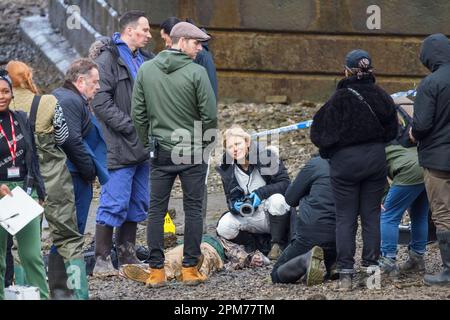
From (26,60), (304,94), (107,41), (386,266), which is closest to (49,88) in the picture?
(26,60)

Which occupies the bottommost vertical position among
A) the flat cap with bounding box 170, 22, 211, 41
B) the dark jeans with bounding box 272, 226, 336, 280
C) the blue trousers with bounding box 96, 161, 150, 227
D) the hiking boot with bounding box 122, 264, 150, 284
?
the hiking boot with bounding box 122, 264, 150, 284

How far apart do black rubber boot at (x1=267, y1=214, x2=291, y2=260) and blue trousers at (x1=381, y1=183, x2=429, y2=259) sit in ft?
3.32

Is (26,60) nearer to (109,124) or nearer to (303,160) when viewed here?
(303,160)

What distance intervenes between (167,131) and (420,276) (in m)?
2.12

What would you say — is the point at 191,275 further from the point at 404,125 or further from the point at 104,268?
the point at 404,125

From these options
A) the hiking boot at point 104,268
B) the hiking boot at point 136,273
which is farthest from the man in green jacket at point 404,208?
the hiking boot at point 104,268

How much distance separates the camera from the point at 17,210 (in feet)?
27.8

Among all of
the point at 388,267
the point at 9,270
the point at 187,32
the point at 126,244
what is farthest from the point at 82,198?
the point at 388,267

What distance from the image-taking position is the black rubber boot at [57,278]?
9.44 m

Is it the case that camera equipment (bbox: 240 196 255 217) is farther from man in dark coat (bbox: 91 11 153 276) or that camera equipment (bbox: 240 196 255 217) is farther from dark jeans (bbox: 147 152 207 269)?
dark jeans (bbox: 147 152 207 269)

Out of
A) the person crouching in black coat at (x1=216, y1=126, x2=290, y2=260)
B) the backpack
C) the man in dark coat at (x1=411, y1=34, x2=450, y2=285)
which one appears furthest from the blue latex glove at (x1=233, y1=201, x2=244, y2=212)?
the man in dark coat at (x1=411, y1=34, x2=450, y2=285)

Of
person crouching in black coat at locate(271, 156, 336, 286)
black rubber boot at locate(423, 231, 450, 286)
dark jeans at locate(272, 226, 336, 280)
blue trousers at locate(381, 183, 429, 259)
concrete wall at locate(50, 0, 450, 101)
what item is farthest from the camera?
concrete wall at locate(50, 0, 450, 101)

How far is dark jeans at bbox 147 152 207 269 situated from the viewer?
977 cm

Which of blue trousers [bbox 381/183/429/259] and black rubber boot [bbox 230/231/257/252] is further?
black rubber boot [bbox 230/231/257/252]
